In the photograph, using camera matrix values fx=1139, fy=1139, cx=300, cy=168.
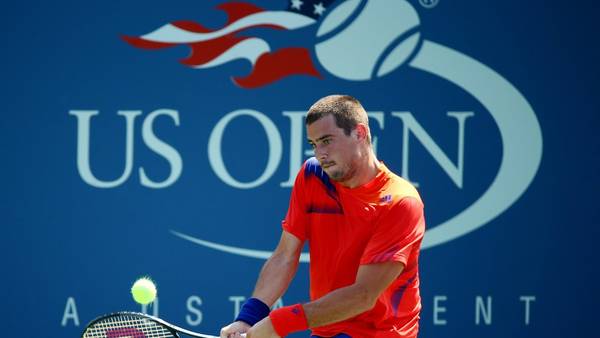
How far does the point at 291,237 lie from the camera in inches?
185

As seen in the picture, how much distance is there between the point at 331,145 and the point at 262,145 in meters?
2.54

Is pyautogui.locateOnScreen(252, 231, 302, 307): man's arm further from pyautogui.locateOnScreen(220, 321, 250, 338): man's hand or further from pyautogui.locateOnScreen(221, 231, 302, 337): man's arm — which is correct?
pyautogui.locateOnScreen(220, 321, 250, 338): man's hand

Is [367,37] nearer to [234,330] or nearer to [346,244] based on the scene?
[346,244]

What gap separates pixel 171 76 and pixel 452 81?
171 cm

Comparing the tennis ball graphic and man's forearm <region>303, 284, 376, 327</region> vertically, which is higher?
the tennis ball graphic

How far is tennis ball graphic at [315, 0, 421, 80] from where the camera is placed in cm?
691

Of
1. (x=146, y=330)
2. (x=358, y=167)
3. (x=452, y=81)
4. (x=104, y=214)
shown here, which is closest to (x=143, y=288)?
(x=146, y=330)

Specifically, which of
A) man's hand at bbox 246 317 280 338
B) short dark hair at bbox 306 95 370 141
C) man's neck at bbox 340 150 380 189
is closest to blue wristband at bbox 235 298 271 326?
man's hand at bbox 246 317 280 338

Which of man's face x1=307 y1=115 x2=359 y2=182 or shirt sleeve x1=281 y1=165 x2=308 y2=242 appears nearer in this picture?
man's face x1=307 y1=115 x2=359 y2=182

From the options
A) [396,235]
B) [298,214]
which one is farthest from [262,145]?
[396,235]

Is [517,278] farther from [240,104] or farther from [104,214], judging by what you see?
[104,214]

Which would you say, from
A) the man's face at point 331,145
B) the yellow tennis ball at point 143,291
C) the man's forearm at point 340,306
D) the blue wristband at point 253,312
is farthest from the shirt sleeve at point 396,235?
the yellow tennis ball at point 143,291

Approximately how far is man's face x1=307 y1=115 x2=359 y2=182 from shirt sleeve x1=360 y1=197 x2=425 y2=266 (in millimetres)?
255

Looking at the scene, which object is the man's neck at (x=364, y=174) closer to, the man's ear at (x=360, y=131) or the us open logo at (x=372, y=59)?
the man's ear at (x=360, y=131)
